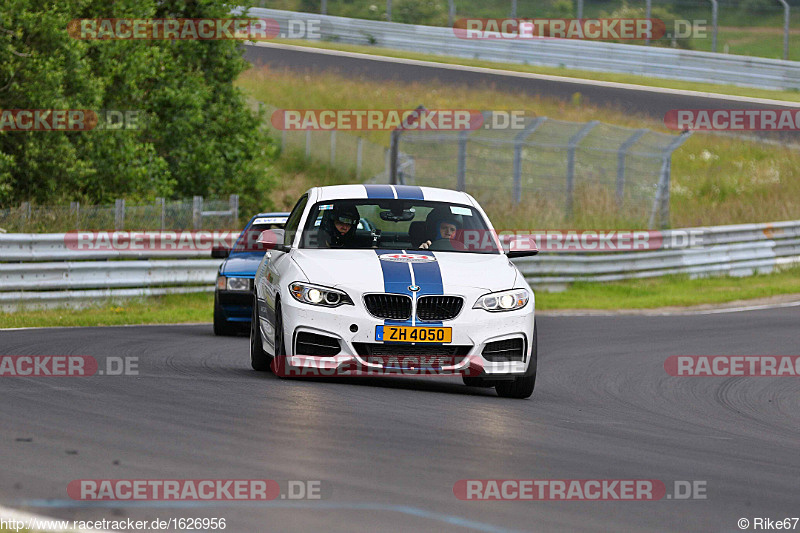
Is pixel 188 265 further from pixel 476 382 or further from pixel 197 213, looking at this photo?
pixel 476 382

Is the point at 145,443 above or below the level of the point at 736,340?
above

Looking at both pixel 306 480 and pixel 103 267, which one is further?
pixel 103 267

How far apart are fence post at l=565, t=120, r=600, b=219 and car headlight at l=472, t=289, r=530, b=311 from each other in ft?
53.6

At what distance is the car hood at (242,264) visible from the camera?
14781 millimetres

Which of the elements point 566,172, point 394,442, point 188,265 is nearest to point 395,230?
point 394,442

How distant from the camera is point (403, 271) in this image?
9.47 metres

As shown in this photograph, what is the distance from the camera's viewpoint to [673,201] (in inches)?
1406

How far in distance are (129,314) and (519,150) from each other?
10.9m

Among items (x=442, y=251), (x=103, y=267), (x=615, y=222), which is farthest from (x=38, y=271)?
(x=615, y=222)

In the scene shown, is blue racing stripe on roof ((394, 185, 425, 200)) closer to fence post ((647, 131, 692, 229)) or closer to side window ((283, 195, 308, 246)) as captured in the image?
side window ((283, 195, 308, 246))

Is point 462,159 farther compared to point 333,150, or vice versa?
point 333,150

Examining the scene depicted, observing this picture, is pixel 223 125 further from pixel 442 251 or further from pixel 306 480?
pixel 306 480

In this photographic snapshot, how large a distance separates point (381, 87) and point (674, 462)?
32.5 meters

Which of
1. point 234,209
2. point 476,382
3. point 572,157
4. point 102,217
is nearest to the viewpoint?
point 476,382
